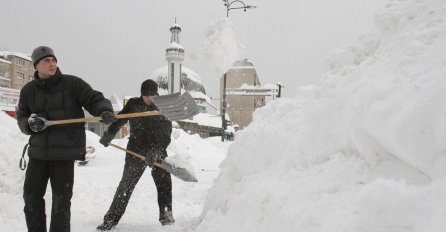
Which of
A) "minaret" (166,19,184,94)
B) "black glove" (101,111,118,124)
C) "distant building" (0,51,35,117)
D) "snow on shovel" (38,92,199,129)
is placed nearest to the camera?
"black glove" (101,111,118,124)

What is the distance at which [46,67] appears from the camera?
10.5ft

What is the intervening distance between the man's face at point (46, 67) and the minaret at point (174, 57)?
115 feet

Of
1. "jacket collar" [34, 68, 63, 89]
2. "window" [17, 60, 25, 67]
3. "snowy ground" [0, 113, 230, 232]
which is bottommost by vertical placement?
"snowy ground" [0, 113, 230, 232]

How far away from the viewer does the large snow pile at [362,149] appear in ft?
5.29

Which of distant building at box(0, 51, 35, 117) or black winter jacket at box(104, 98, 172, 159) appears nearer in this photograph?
black winter jacket at box(104, 98, 172, 159)

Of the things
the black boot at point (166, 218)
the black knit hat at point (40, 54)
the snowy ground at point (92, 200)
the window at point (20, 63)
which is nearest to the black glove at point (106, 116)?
the black knit hat at point (40, 54)

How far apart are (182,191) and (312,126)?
447 cm

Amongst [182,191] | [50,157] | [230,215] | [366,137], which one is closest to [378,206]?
[366,137]

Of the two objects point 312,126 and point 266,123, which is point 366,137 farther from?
point 266,123

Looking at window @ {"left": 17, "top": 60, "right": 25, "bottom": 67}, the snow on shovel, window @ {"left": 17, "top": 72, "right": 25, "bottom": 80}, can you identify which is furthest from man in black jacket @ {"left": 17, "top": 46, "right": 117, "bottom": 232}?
window @ {"left": 17, "top": 60, "right": 25, "bottom": 67}

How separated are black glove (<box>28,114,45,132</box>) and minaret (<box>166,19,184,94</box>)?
3532 cm

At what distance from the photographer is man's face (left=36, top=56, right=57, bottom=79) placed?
10.5 ft

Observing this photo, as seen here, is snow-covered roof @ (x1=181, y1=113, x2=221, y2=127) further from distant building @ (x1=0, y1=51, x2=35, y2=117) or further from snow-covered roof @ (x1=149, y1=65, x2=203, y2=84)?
distant building @ (x1=0, y1=51, x2=35, y2=117)

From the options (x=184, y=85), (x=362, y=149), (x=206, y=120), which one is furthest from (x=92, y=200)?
(x=184, y=85)
